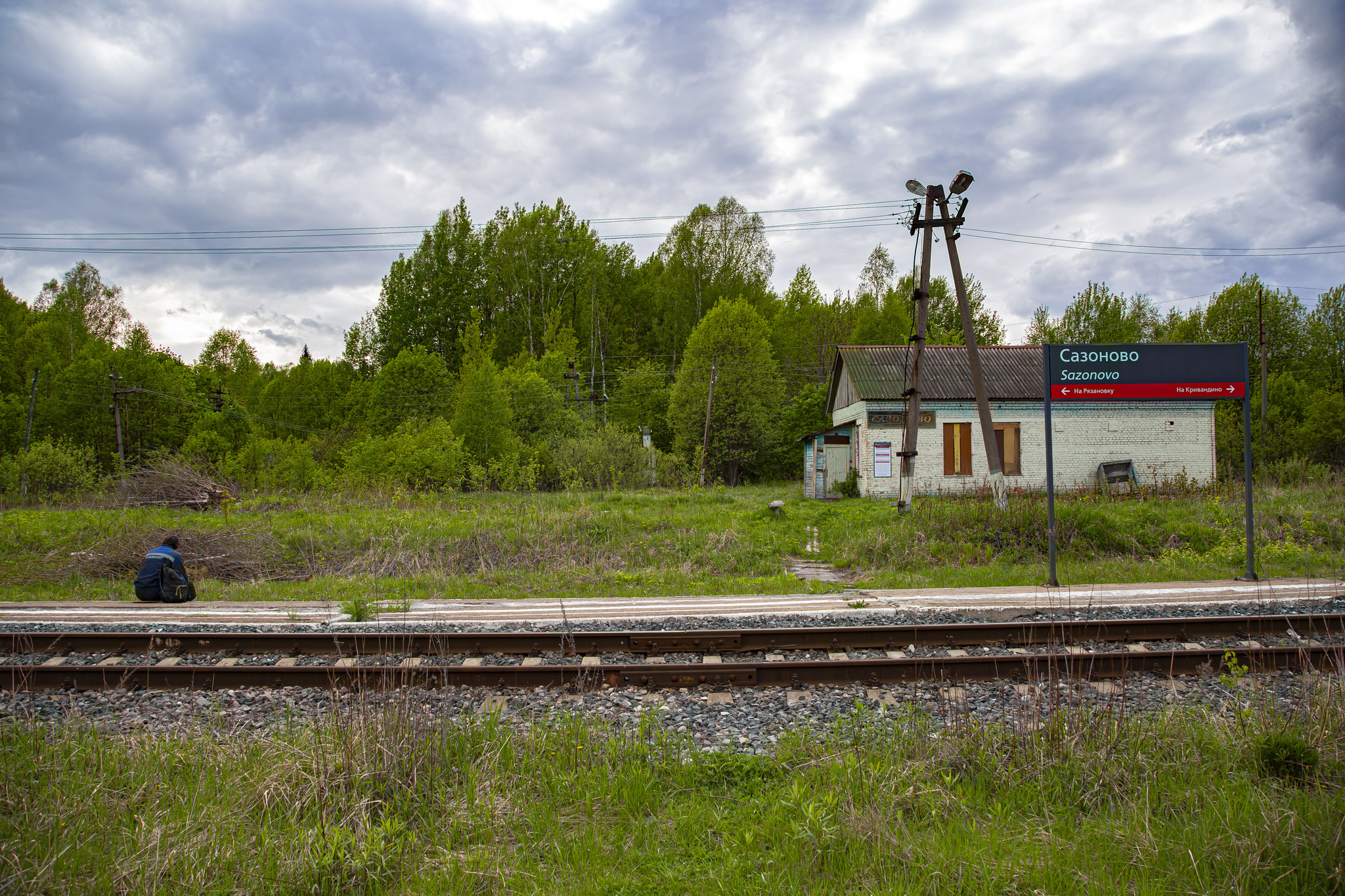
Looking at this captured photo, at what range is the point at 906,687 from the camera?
6117 mm

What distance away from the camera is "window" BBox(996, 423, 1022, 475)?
2553 cm

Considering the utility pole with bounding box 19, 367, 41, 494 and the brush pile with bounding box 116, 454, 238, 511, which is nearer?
the brush pile with bounding box 116, 454, 238, 511

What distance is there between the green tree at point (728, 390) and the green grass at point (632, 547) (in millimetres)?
22899

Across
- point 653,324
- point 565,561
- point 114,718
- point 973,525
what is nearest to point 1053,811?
point 114,718

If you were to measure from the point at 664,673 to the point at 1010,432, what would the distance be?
2338cm

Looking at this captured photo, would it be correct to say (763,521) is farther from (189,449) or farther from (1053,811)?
(189,449)

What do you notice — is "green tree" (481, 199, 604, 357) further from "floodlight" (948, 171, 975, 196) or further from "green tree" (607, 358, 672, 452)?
"floodlight" (948, 171, 975, 196)

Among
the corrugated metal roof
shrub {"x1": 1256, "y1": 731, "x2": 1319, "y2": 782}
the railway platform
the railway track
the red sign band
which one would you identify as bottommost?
the railway platform

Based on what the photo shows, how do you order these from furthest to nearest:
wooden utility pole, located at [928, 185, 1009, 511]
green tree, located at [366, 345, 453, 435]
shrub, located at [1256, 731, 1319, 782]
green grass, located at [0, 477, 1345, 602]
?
green tree, located at [366, 345, 453, 435]
wooden utility pole, located at [928, 185, 1009, 511]
green grass, located at [0, 477, 1345, 602]
shrub, located at [1256, 731, 1319, 782]

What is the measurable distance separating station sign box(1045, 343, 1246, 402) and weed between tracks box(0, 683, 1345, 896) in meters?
6.46

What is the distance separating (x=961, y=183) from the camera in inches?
677

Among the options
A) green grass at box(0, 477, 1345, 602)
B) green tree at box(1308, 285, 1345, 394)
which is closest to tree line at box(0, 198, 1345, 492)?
green tree at box(1308, 285, 1345, 394)

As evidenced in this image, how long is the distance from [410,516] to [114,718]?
12207 mm

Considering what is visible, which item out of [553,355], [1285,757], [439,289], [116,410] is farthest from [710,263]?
[1285,757]
